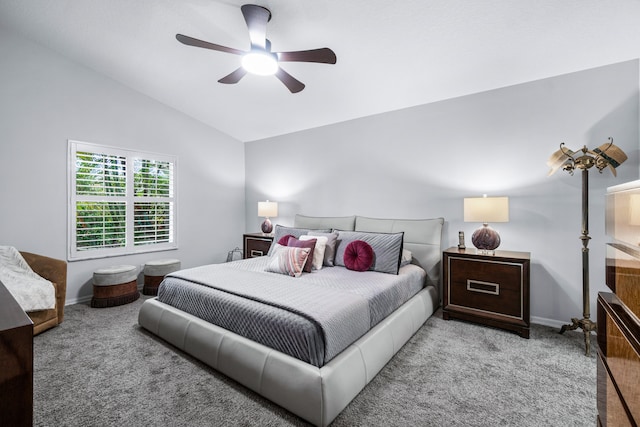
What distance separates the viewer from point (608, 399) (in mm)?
764

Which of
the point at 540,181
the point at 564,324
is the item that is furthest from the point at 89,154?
the point at 564,324

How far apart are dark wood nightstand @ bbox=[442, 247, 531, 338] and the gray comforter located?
382mm

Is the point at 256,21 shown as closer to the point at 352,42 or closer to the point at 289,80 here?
the point at 289,80

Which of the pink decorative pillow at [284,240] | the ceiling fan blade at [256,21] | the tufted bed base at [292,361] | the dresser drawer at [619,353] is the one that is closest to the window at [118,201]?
the tufted bed base at [292,361]

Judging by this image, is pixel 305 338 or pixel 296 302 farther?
pixel 296 302

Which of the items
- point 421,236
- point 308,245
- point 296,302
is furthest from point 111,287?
point 421,236

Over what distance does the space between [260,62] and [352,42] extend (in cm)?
90

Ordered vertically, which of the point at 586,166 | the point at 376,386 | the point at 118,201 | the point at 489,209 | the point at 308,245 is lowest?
the point at 376,386

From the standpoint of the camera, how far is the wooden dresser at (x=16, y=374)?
50cm

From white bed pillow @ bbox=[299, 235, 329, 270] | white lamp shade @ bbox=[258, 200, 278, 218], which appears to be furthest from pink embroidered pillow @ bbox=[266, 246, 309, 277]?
white lamp shade @ bbox=[258, 200, 278, 218]

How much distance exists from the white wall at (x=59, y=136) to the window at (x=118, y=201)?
104 millimetres

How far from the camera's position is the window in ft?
12.4

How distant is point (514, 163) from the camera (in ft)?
10.2

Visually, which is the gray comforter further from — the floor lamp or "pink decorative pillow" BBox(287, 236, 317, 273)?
the floor lamp
